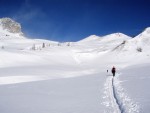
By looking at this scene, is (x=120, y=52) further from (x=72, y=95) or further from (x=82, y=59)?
(x=72, y=95)

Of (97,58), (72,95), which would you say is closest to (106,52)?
(97,58)

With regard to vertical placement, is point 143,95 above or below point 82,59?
below

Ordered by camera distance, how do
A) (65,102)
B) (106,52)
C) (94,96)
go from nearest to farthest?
(65,102)
(94,96)
(106,52)

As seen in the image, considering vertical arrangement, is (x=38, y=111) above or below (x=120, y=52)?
below

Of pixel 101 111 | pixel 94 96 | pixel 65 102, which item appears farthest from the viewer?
pixel 94 96

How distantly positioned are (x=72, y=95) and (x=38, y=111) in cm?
613

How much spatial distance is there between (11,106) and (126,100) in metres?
7.93

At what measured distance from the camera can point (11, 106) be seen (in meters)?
17.6

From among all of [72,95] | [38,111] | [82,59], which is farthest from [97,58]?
[38,111]

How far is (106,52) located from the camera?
105250 millimetres

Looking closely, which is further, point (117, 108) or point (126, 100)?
point (126, 100)

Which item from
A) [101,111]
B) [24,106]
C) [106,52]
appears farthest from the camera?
[106,52]

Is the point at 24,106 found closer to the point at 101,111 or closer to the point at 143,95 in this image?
the point at 101,111

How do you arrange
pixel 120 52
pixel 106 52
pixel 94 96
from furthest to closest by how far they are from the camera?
1. pixel 106 52
2. pixel 120 52
3. pixel 94 96
